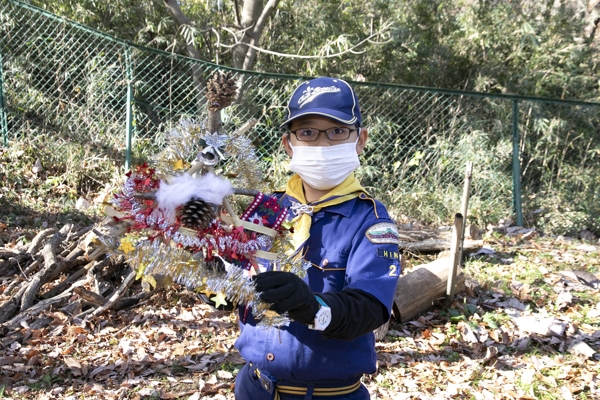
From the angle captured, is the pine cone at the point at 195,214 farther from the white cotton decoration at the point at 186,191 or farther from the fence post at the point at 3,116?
the fence post at the point at 3,116

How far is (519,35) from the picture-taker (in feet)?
28.9

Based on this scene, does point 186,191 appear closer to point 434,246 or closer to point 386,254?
point 386,254

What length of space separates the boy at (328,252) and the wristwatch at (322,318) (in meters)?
0.15

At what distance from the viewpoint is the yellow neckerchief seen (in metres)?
1.68

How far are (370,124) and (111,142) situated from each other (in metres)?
3.68

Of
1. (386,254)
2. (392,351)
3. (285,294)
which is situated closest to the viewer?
(285,294)

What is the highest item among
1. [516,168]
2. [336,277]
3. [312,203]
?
[312,203]

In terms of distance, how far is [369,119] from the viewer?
7.37 m

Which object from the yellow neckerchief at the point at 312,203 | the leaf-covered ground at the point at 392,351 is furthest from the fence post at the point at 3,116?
the yellow neckerchief at the point at 312,203

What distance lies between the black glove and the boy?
219mm

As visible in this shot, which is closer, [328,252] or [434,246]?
[328,252]

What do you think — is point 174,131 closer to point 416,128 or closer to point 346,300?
point 346,300

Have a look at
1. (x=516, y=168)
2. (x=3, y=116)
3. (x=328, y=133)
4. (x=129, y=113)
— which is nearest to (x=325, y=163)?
(x=328, y=133)

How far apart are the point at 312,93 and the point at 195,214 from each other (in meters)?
0.66
